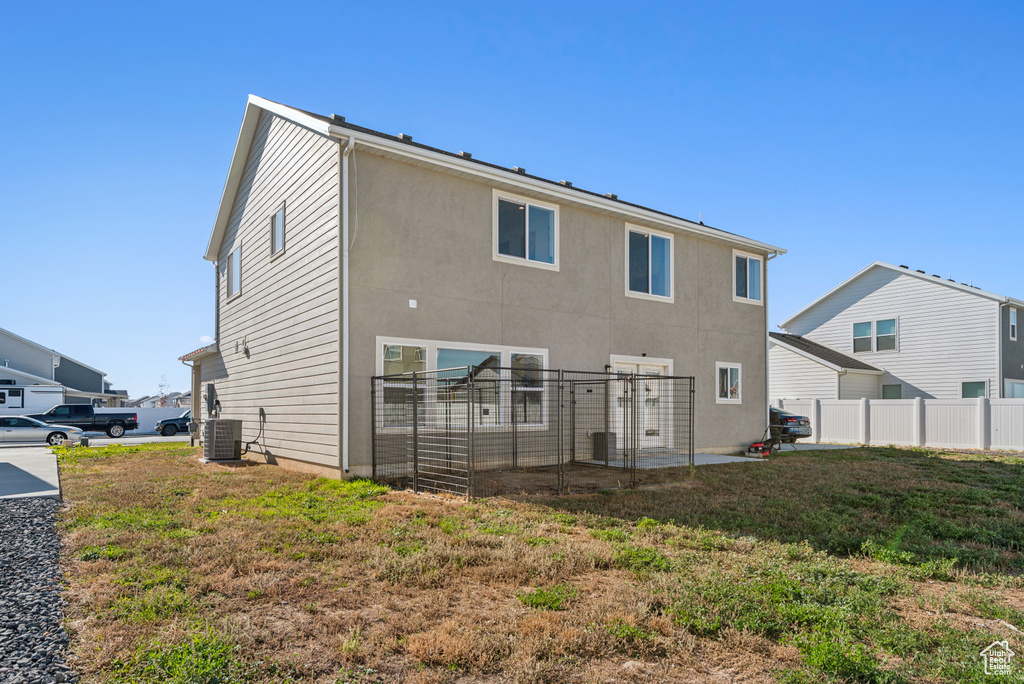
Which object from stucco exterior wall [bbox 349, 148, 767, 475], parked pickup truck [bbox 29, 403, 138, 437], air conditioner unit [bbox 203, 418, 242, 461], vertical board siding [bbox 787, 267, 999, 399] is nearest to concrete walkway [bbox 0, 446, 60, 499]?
air conditioner unit [bbox 203, 418, 242, 461]

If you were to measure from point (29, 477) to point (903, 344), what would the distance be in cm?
2834

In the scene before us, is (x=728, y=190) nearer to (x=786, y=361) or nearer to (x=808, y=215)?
(x=808, y=215)

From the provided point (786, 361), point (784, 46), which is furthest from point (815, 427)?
point (784, 46)

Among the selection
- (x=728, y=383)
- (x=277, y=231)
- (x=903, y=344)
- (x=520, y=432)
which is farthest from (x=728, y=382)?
(x=903, y=344)

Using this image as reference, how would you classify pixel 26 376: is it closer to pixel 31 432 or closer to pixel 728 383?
pixel 31 432

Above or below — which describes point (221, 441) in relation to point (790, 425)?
above

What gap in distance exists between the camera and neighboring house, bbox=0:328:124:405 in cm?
3325

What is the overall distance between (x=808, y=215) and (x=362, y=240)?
12.6 metres

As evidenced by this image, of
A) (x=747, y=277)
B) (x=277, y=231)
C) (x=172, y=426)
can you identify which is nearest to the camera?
(x=277, y=231)

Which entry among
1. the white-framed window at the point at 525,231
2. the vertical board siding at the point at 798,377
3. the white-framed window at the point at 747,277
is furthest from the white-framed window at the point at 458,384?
the vertical board siding at the point at 798,377

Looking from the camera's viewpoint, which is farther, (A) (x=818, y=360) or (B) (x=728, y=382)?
(A) (x=818, y=360)

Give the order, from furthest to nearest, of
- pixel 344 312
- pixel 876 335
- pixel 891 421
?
pixel 876 335, pixel 891 421, pixel 344 312

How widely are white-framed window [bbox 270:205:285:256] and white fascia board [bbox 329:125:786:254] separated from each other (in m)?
3.11

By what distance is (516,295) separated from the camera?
11891mm
